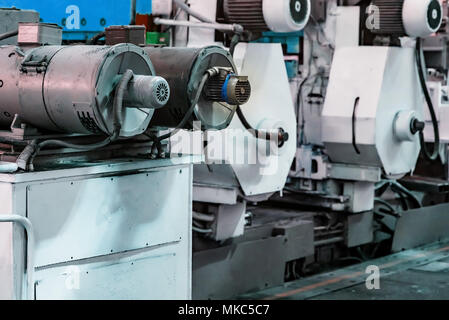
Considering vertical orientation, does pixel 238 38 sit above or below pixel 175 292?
above

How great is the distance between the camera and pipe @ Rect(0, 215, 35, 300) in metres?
2.77

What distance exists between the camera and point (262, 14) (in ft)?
16.2

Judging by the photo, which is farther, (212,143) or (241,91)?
(212,143)

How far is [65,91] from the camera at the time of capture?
9.53ft

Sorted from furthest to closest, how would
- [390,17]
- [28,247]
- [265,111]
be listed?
[390,17], [265,111], [28,247]

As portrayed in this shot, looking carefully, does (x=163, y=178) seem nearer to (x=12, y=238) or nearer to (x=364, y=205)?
(x=12, y=238)

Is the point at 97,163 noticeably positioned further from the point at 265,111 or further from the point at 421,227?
the point at 421,227

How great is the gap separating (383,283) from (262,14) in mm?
1849

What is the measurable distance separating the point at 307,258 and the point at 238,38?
1.85 m

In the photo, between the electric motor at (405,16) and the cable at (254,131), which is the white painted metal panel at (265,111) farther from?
the electric motor at (405,16)

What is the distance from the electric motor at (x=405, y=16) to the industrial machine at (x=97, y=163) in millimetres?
2585

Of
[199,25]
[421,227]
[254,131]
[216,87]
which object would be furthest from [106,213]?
[421,227]

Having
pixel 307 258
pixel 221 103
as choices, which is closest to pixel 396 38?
pixel 307 258

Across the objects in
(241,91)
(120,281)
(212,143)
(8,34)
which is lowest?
(120,281)
